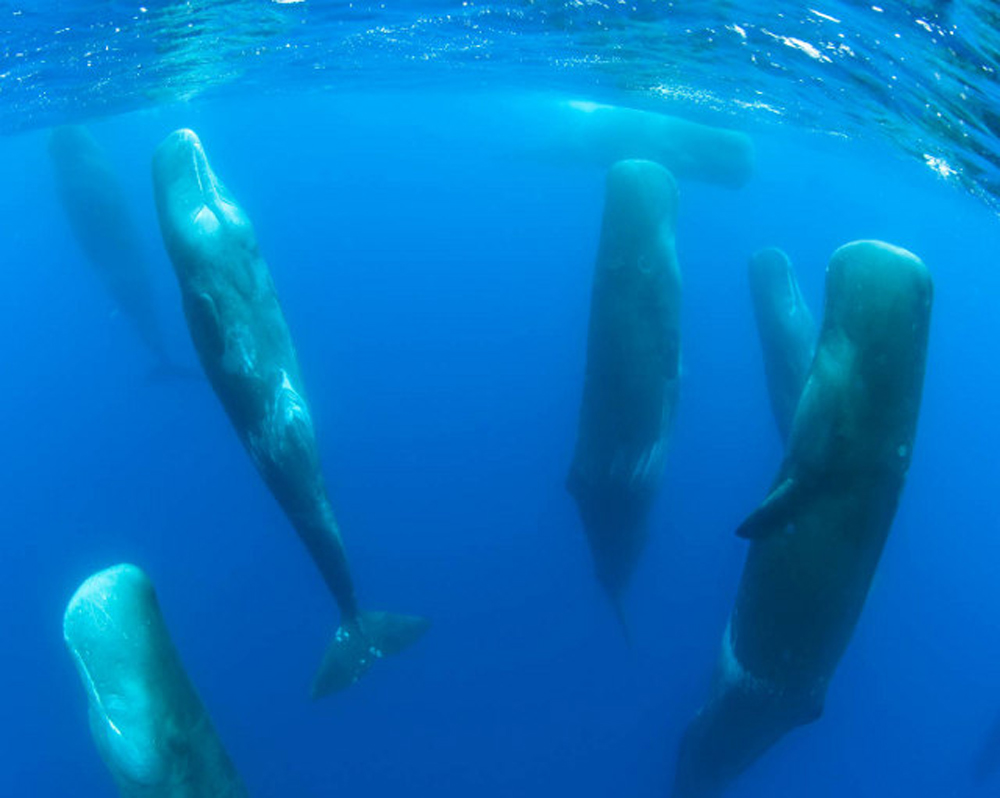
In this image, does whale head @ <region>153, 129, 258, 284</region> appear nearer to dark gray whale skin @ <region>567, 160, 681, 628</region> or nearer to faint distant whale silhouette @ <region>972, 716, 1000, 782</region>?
dark gray whale skin @ <region>567, 160, 681, 628</region>

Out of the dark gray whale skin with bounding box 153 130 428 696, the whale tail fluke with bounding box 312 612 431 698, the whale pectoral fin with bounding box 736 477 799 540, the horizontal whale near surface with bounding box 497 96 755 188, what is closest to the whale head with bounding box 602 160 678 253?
the dark gray whale skin with bounding box 153 130 428 696

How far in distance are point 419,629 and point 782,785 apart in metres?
8.86

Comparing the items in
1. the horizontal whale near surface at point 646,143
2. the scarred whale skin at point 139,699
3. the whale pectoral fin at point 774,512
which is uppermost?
the whale pectoral fin at point 774,512

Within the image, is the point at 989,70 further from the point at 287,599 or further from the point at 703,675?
the point at 287,599

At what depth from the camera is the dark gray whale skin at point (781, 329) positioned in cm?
1114

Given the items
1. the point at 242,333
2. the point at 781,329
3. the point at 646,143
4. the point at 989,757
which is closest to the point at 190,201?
the point at 242,333

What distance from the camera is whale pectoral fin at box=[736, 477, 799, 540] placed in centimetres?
617

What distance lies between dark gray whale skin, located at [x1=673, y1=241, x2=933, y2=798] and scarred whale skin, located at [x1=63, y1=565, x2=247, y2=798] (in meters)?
4.41

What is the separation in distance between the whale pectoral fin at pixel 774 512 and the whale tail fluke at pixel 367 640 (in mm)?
4487

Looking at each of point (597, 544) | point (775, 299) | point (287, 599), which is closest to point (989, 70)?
point (775, 299)

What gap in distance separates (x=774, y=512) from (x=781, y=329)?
19.6 ft

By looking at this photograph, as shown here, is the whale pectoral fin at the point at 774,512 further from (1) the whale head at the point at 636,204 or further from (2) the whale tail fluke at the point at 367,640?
(1) the whale head at the point at 636,204

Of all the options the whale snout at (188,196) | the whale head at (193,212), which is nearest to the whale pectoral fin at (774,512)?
the whale head at (193,212)

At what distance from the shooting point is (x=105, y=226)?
1938 centimetres
